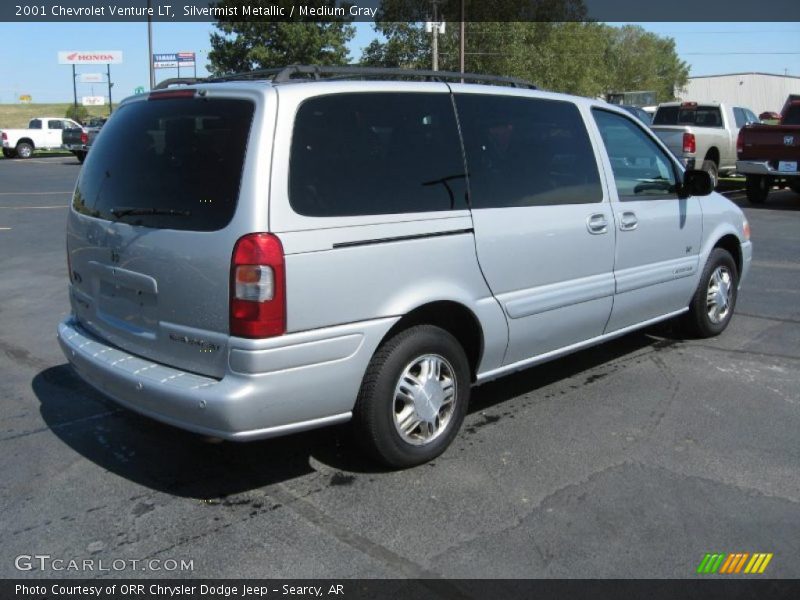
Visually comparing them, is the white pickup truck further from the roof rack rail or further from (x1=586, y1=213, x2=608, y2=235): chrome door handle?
(x1=586, y1=213, x2=608, y2=235): chrome door handle

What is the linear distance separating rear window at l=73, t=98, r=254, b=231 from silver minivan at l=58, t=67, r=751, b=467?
10mm

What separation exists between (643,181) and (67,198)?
15.5 meters

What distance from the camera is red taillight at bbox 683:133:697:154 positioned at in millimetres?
16047

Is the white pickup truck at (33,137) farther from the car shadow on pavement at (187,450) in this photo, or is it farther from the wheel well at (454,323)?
the wheel well at (454,323)

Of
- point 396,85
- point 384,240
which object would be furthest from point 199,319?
point 396,85

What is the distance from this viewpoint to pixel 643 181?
5363 millimetres

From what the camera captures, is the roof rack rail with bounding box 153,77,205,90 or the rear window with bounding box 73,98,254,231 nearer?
the rear window with bounding box 73,98,254,231

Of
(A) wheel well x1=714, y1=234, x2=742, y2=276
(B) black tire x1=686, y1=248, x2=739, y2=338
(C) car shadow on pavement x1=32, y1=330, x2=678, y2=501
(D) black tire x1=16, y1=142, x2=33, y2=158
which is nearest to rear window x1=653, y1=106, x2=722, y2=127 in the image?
(A) wheel well x1=714, y1=234, x2=742, y2=276

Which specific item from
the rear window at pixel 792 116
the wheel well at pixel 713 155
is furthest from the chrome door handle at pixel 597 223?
the wheel well at pixel 713 155

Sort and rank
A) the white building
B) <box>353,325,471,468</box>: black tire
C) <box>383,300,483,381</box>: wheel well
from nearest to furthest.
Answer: <box>353,325,471,468</box>: black tire → <box>383,300,483,381</box>: wheel well → the white building

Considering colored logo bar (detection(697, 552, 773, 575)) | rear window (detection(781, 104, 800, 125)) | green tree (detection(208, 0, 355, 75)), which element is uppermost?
green tree (detection(208, 0, 355, 75))

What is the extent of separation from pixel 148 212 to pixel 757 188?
14577 mm

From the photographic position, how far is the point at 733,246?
643 centimetres

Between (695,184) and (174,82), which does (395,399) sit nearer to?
(174,82)
